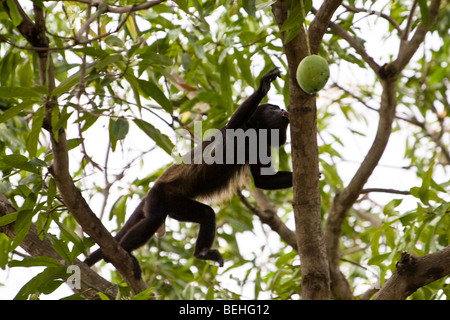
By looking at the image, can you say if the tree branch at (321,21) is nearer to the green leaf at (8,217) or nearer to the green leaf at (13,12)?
the green leaf at (13,12)

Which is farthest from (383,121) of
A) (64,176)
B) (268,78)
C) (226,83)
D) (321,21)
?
(64,176)

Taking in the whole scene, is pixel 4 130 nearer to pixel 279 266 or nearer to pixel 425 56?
pixel 279 266

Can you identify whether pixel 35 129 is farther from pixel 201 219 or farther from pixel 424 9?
pixel 201 219

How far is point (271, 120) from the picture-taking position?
5031 millimetres

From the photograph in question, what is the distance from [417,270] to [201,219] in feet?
7.48

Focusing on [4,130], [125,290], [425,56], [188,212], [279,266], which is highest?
[425,56]

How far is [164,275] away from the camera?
16.9 feet

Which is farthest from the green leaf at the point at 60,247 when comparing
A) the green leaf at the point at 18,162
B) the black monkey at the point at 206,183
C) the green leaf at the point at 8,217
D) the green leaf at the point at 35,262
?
the black monkey at the point at 206,183

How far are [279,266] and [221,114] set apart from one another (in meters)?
1.34

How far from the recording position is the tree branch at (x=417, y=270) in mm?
2830
